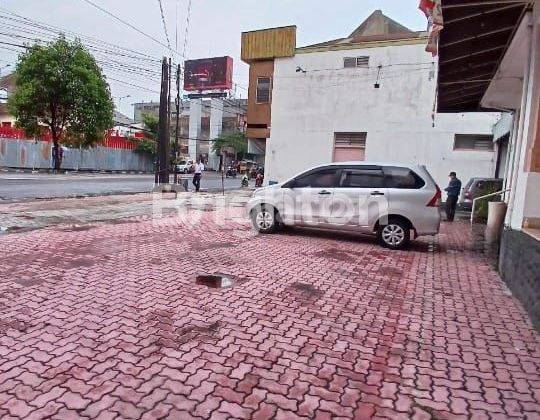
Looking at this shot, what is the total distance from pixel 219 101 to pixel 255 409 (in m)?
60.3

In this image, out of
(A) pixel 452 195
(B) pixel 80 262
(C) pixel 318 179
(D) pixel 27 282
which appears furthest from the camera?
(A) pixel 452 195

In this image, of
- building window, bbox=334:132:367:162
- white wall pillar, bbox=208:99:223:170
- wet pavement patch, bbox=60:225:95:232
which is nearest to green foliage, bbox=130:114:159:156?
white wall pillar, bbox=208:99:223:170

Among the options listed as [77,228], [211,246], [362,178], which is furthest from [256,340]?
[77,228]

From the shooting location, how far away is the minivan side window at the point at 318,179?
8070mm

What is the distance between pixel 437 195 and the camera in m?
7.25

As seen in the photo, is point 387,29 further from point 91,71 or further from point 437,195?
point 91,71

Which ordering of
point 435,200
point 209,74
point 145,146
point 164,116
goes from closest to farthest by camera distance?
point 435,200, point 164,116, point 145,146, point 209,74

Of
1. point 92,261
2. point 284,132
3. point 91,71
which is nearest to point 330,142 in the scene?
point 284,132

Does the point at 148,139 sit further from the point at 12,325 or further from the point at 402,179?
the point at 12,325

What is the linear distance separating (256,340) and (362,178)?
16.7ft

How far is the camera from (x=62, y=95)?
90.6ft

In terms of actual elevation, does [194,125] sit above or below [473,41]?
above

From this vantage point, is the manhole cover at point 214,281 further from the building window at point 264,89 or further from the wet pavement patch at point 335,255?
the building window at point 264,89

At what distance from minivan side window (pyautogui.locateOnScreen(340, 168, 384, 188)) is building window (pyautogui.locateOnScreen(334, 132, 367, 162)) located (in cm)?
1006
